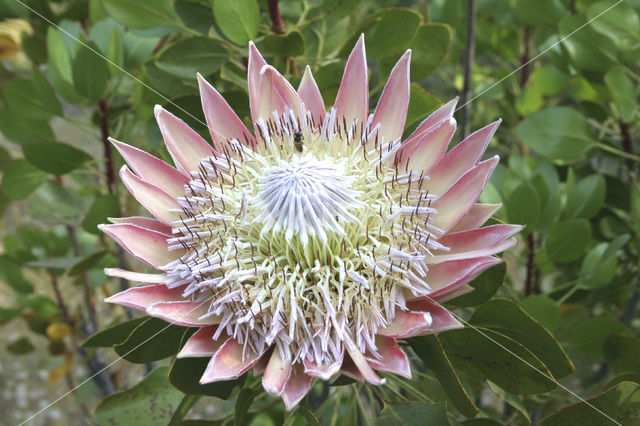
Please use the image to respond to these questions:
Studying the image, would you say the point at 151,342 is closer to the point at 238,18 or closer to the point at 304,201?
the point at 304,201

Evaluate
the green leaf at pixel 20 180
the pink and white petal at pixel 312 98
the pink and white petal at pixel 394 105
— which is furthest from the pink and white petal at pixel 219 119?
the green leaf at pixel 20 180

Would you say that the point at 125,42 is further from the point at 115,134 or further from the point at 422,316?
the point at 422,316

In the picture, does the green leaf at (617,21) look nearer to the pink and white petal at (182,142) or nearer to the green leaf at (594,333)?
the green leaf at (594,333)

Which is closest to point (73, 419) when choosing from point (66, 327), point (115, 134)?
point (66, 327)

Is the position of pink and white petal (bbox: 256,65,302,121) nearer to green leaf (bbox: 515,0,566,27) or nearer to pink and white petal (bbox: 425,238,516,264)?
pink and white petal (bbox: 425,238,516,264)

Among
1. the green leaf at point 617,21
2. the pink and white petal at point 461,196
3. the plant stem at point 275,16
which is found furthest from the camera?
the green leaf at point 617,21
